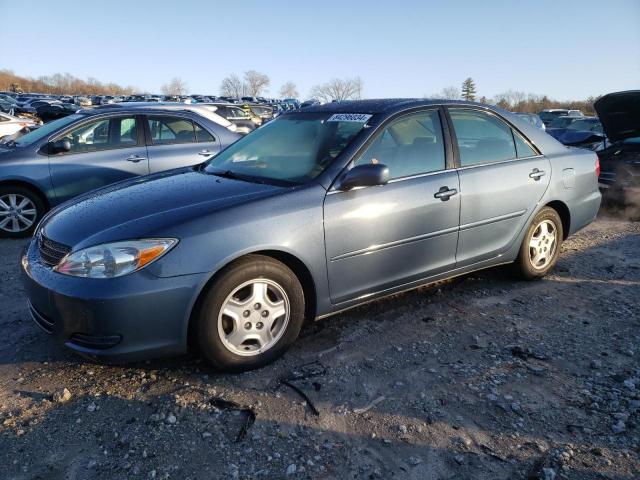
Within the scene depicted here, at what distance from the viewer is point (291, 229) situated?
288 cm

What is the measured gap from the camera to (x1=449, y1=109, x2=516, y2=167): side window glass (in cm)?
380

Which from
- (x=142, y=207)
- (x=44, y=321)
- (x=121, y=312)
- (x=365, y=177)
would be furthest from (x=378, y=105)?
(x=44, y=321)

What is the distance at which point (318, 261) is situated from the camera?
118 inches

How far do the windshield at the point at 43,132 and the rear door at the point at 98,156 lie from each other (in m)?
0.15

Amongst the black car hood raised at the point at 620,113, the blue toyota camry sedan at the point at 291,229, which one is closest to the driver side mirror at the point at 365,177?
the blue toyota camry sedan at the point at 291,229

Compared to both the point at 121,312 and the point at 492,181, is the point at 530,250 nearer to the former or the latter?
the point at 492,181

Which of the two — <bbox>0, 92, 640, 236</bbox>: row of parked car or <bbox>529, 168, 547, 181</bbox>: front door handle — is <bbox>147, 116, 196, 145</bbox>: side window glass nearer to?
<bbox>0, 92, 640, 236</bbox>: row of parked car

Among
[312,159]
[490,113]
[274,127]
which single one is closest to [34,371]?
[312,159]

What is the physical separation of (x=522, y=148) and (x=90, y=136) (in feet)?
16.4

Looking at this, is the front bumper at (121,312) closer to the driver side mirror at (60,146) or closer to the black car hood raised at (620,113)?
the driver side mirror at (60,146)

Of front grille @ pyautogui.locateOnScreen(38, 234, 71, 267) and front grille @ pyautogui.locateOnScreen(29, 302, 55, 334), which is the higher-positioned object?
front grille @ pyautogui.locateOnScreen(38, 234, 71, 267)

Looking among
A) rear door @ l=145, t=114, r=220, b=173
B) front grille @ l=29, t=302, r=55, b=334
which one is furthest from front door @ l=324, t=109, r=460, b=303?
rear door @ l=145, t=114, r=220, b=173

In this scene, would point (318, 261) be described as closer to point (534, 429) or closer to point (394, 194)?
point (394, 194)

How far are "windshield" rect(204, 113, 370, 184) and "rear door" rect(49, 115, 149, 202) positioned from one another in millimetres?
2690
